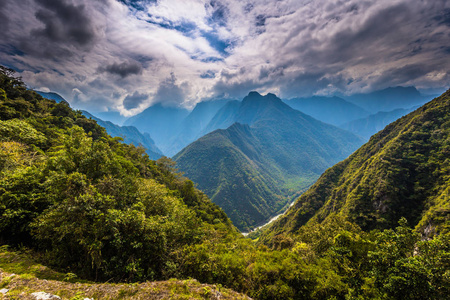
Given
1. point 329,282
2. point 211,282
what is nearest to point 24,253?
point 211,282

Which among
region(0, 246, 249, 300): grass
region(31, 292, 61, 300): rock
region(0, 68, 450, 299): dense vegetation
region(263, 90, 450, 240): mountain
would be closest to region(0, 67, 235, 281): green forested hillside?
region(0, 68, 450, 299): dense vegetation

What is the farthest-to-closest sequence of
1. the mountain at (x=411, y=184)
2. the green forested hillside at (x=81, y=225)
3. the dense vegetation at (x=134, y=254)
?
the mountain at (x=411, y=184)
the green forested hillside at (x=81, y=225)
the dense vegetation at (x=134, y=254)

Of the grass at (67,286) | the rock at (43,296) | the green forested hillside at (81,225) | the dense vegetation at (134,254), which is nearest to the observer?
the rock at (43,296)

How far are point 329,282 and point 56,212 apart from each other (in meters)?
25.9

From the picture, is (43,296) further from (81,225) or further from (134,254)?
(134,254)

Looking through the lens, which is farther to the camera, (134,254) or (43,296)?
(134,254)

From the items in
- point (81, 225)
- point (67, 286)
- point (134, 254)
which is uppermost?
point (81, 225)

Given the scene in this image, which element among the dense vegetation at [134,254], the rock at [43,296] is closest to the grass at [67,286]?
the dense vegetation at [134,254]

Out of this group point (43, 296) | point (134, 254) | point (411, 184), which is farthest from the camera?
point (411, 184)

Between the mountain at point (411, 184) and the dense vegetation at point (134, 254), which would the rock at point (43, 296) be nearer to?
the dense vegetation at point (134, 254)

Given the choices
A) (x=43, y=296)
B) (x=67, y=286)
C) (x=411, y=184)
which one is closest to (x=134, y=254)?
(x=67, y=286)

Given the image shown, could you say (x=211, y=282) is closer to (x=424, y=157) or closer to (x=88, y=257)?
(x=88, y=257)

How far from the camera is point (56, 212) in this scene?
13.6 meters

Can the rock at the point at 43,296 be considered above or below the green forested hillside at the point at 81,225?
below
